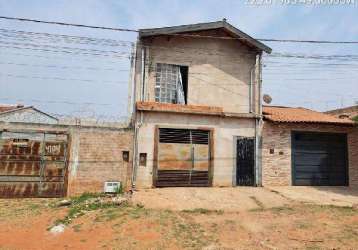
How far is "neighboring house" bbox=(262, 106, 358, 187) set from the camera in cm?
1470

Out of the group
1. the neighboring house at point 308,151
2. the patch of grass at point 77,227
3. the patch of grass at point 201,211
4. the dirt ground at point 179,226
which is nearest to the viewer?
the dirt ground at point 179,226

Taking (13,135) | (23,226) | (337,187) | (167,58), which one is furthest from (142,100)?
(337,187)

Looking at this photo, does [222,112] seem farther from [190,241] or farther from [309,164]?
[190,241]

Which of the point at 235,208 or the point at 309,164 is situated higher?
the point at 309,164

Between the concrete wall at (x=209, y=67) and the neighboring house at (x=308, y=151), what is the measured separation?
191cm

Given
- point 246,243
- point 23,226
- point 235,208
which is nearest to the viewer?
point 246,243

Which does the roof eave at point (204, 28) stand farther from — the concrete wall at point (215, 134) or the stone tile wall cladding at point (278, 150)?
the stone tile wall cladding at point (278, 150)

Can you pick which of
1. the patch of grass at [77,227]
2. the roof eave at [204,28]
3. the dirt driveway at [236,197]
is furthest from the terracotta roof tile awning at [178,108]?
the patch of grass at [77,227]

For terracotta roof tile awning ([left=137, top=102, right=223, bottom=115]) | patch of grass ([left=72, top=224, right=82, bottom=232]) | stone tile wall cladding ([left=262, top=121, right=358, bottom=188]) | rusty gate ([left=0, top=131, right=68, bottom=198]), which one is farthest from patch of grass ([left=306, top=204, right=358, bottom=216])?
rusty gate ([left=0, top=131, right=68, bottom=198])

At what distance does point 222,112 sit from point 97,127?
17.7 ft

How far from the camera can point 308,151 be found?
15328mm

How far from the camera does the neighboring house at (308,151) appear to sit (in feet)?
48.2

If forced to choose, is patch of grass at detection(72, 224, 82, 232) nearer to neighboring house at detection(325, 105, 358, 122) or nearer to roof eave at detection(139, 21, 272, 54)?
roof eave at detection(139, 21, 272, 54)

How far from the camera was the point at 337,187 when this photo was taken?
15.1m
